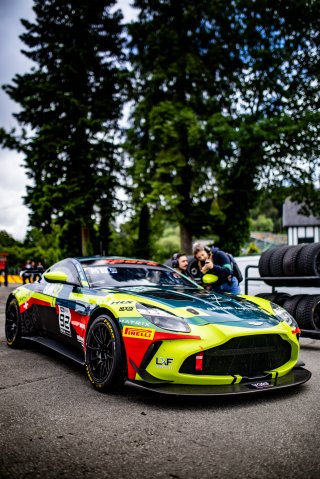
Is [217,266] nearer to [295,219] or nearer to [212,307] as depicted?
[212,307]

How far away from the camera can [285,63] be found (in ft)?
79.1

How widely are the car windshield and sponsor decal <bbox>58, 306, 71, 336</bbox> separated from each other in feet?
1.36

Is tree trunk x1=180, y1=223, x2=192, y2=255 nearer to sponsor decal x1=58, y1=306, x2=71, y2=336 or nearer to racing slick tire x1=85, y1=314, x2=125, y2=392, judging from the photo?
sponsor decal x1=58, y1=306, x2=71, y2=336

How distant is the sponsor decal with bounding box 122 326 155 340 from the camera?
13.8 feet

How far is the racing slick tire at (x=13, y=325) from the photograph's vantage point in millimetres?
6914

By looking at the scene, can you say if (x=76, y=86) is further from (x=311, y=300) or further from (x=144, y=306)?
(x=144, y=306)

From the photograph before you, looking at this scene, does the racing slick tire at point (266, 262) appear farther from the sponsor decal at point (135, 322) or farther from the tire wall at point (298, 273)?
the sponsor decal at point (135, 322)

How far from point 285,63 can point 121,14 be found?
11.1 meters

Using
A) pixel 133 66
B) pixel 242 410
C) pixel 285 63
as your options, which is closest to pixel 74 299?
pixel 242 410

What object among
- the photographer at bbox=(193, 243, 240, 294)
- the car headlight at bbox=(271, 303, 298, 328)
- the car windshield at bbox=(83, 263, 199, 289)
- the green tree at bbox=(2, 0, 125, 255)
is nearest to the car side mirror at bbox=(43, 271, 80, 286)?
the car windshield at bbox=(83, 263, 199, 289)

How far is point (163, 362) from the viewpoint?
4.17 m

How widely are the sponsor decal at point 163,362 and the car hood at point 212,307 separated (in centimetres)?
38

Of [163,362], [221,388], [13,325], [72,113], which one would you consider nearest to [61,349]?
[13,325]

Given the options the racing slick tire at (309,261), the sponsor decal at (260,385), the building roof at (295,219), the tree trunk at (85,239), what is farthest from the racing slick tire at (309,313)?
the building roof at (295,219)
